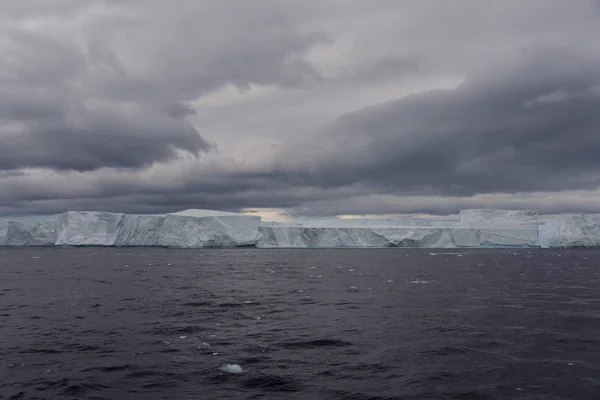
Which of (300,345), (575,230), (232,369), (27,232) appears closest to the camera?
(232,369)

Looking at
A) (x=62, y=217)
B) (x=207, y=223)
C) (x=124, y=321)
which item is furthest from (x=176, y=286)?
(x=62, y=217)

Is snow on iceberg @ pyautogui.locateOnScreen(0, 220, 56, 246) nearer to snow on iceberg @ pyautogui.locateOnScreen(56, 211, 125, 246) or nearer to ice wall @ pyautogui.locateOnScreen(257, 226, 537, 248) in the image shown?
snow on iceberg @ pyautogui.locateOnScreen(56, 211, 125, 246)

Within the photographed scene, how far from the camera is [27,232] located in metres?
96.1

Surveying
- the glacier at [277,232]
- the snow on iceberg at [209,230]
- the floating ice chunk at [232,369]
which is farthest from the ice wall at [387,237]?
the floating ice chunk at [232,369]

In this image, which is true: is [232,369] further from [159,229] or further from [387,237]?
[159,229]

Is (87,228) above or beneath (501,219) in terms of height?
beneath

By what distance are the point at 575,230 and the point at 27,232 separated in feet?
355

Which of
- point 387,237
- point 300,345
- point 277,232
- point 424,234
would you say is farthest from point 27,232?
point 300,345

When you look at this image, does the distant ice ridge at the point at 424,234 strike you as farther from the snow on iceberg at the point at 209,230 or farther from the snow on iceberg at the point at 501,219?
the snow on iceberg at the point at 209,230

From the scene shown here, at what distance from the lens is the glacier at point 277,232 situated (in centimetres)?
7900

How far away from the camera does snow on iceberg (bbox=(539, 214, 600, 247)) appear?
8606 cm

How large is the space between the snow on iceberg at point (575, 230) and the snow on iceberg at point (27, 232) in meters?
100.0

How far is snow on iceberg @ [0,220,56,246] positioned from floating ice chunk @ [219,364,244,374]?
98829 mm

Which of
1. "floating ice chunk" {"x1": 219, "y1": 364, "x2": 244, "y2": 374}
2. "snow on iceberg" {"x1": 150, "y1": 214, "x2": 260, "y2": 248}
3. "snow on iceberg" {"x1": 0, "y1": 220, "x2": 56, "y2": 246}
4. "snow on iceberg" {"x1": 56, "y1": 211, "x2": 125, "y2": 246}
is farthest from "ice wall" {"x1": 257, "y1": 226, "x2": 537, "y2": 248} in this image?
"floating ice chunk" {"x1": 219, "y1": 364, "x2": 244, "y2": 374}
